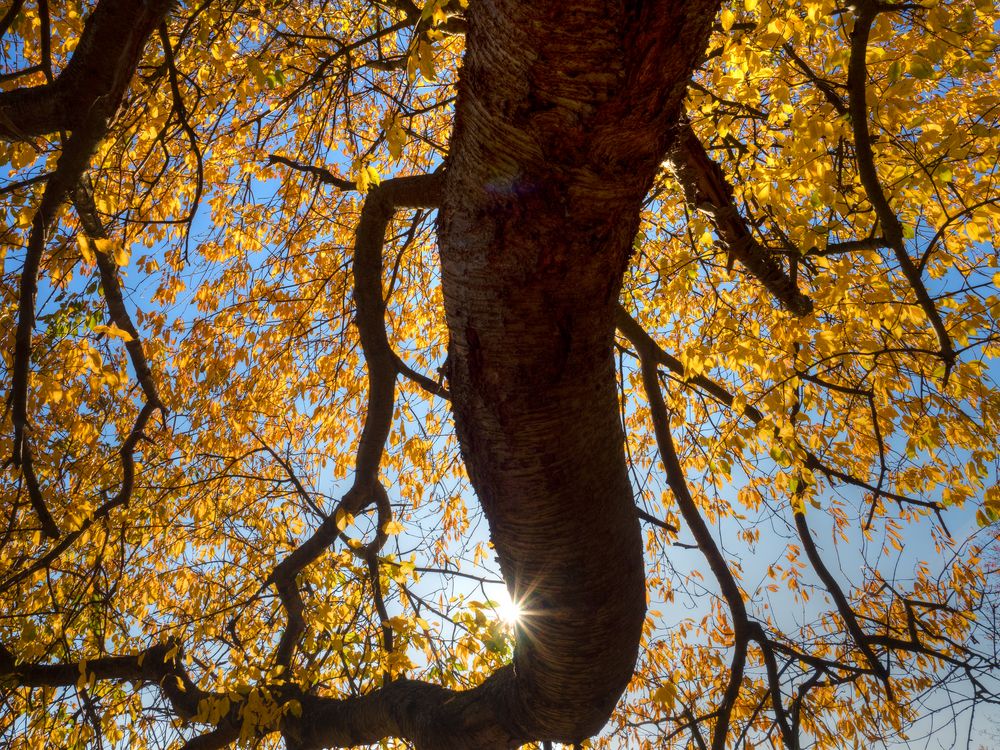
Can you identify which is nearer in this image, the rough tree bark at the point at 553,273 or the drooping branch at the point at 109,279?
the rough tree bark at the point at 553,273

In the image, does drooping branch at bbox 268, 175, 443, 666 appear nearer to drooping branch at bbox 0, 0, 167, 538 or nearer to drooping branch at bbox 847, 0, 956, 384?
drooping branch at bbox 0, 0, 167, 538

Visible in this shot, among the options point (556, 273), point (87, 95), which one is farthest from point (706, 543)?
point (87, 95)

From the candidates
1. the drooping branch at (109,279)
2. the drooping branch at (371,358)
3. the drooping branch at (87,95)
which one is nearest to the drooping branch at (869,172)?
the drooping branch at (371,358)

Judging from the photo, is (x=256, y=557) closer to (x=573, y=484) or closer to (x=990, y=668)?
(x=573, y=484)

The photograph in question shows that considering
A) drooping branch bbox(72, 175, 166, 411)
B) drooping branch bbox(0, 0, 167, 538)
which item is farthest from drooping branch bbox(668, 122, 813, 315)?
drooping branch bbox(72, 175, 166, 411)

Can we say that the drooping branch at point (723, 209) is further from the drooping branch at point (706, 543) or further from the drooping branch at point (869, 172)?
the drooping branch at point (706, 543)

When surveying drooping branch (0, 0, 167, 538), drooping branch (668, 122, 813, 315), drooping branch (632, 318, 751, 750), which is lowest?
drooping branch (632, 318, 751, 750)

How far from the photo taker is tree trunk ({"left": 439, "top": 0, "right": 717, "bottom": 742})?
1.01 meters

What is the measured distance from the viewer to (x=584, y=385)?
1.43 metres

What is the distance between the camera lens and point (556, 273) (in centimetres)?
125

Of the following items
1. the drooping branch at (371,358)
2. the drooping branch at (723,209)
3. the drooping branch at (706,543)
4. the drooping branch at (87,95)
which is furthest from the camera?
the drooping branch at (371,358)

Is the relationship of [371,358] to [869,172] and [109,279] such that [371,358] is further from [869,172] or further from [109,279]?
[869,172]

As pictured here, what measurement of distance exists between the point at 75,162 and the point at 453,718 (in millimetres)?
2465

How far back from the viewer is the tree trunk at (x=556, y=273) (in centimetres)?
101
